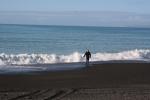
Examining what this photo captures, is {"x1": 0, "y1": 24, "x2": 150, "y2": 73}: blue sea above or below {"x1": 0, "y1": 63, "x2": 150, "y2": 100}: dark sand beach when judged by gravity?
above

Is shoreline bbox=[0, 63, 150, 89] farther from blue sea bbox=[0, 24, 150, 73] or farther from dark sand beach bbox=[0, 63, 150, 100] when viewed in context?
blue sea bbox=[0, 24, 150, 73]

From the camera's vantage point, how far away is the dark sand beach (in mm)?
18828

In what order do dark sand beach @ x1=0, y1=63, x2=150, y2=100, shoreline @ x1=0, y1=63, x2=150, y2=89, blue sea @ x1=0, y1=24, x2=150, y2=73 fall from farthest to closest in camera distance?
1. blue sea @ x1=0, y1=24, x2=150, y2=73
2. shoreline @ x1=0, y1=63, x2=150, y2=89
3. dark sand beach @ x1=0, y1=63, x2=150, y2=100

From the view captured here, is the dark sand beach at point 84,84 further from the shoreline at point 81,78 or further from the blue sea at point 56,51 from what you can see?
the blue sea at point 56,51

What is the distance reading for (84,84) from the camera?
78.8ft

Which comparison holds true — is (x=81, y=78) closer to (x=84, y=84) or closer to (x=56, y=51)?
(x=84, y=84)

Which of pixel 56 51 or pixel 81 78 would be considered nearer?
pixel 81 78

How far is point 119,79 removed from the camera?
1034 inches

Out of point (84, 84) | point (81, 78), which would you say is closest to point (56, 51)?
point (81, 78)

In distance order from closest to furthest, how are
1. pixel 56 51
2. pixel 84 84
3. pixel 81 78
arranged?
pixel 84 84 → pixel 81 78 → pixel 56 51

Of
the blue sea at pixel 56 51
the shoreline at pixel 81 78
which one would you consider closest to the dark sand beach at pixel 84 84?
the shoreline at pixel 81 78

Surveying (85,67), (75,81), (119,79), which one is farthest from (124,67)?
(75,81)

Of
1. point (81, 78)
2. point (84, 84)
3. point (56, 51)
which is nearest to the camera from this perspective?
point (84, 84)

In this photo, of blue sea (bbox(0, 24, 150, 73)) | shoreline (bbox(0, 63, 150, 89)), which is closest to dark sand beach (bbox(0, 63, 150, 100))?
shoreline (bbox(0, 63, 150, 89))
